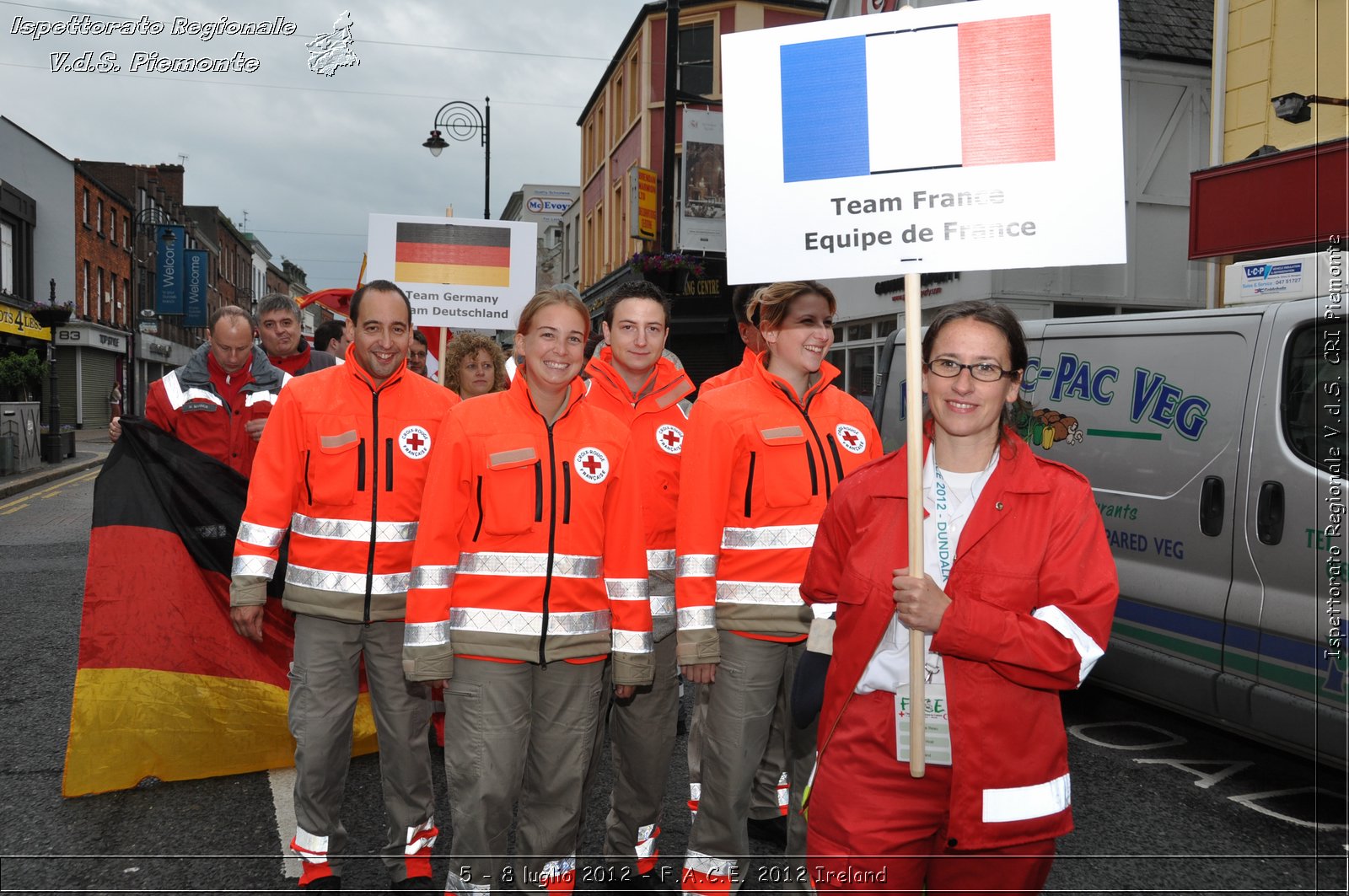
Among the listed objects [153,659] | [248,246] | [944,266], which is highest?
[248,246]

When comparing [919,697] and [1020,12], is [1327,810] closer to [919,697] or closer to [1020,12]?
[919,697]

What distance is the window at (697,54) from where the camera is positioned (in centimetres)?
2739

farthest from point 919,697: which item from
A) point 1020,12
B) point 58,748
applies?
point 58,748

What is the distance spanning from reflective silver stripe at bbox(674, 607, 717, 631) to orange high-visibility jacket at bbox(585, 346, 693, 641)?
652mm

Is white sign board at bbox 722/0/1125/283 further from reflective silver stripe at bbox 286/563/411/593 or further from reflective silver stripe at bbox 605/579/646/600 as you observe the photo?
reflective silver stripe at bbox 286/563/411/593

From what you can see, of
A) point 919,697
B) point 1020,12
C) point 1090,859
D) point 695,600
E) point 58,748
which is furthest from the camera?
point 58,748

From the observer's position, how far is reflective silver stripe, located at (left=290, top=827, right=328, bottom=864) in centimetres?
380

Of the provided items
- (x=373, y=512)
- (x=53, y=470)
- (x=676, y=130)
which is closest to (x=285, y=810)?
(x=373, y=512)

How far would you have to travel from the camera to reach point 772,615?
3.67 metres

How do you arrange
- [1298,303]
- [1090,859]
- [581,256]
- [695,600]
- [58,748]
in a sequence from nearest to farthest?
[695,600]
[1090,859]
[1298,303]
[58,748]
[581,256]

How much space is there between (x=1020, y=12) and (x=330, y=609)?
300 centimetres

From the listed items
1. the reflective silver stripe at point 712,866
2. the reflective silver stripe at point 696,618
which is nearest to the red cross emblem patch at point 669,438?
the reflective silver stripe at point 696,618

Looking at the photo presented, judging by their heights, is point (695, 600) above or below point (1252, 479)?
below

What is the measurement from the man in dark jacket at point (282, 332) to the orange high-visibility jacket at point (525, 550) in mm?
3366
